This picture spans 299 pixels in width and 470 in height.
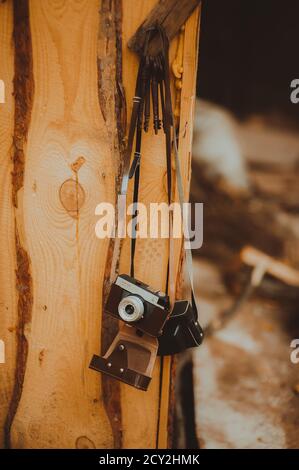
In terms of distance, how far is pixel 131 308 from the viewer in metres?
1.29

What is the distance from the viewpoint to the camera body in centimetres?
128

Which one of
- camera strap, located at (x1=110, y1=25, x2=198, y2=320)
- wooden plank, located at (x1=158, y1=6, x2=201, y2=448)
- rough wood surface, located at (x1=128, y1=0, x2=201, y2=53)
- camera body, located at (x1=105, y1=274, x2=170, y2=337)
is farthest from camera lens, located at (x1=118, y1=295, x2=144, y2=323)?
rough wood surface, located at (x1=128, y1=0, x2=201, y2=53)

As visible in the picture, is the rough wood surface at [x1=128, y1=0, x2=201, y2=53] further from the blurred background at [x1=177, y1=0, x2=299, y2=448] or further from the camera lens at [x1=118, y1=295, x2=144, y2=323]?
the blurred background at [x1=177, y1=0, x2=299, y2=448]

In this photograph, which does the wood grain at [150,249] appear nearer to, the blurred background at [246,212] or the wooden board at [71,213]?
the wooden board at [71,213]

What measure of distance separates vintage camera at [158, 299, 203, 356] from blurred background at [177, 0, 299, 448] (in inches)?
39.5

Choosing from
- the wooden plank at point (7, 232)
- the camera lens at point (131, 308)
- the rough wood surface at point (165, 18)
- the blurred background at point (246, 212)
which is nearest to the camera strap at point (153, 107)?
the rough wood surface at point (165, 18)

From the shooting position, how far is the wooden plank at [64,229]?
1348 mm

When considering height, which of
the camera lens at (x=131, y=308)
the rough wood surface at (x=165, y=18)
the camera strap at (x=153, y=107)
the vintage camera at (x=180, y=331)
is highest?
the rough wood surface at (x=165, y=18)

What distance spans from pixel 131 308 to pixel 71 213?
0.44 m

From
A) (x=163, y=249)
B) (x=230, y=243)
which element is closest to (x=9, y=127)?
(x=163, y=249)

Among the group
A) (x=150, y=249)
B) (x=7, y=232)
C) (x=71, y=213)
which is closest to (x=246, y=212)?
(x=150, y=249)

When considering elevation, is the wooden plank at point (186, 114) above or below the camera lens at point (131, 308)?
above

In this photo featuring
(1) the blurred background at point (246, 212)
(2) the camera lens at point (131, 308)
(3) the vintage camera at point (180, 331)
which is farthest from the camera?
(1) the blurred background at point (246, 212)

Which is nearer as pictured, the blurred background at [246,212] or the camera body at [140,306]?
the camera body at [140,306]
